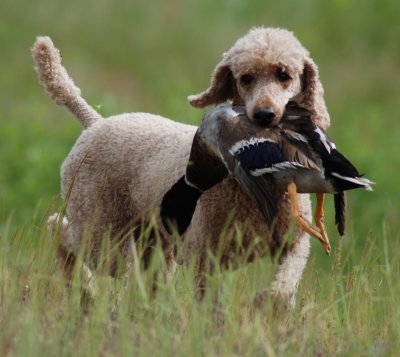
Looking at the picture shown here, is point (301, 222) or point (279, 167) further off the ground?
point (279, 167)

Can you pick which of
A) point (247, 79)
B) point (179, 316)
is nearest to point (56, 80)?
point (247, 79)

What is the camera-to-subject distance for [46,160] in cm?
1278

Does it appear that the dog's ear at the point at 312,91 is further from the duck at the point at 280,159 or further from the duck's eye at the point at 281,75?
the duck at the point at 280,159

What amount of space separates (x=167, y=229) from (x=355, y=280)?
3.42ft

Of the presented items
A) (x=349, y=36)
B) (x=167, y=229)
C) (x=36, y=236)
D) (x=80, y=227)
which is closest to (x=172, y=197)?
(x=167, y=229)

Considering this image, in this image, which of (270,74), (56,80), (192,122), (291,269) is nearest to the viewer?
(291,269)

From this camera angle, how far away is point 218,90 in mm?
5895

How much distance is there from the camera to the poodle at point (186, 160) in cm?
543

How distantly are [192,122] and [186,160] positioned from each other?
7.28 m

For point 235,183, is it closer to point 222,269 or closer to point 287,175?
point 222,269

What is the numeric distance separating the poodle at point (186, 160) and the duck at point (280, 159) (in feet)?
0.41

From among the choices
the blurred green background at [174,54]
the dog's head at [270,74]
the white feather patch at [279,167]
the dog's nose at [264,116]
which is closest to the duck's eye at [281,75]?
the dog's head at [270,74]

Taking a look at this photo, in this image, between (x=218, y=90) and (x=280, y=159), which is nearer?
(x=280, y=159)

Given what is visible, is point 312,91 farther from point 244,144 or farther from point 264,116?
point 244,144
